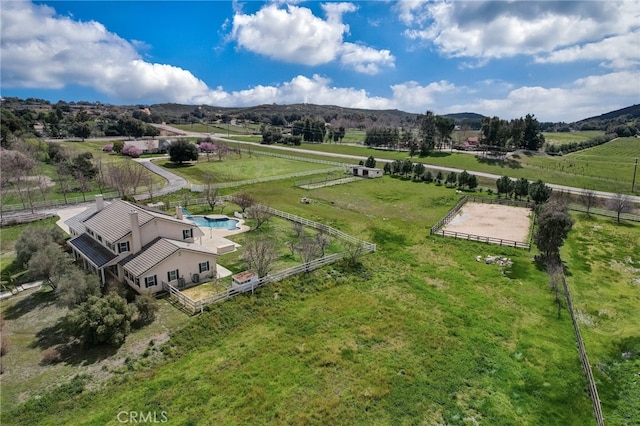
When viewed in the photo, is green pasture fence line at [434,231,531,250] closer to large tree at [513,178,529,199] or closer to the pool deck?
large tree at [513,178,529,199]

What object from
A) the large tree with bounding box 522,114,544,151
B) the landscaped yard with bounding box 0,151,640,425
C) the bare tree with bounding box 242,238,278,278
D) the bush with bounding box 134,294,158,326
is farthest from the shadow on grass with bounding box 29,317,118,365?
the large tree with bounding box 522,114,544,151

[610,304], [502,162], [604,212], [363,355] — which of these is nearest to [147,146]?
[502,162]

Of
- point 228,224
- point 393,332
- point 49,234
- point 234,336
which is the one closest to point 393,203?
point 228,224

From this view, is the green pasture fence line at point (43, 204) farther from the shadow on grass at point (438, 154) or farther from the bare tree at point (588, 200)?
the shadow on grass at point (438, 154)

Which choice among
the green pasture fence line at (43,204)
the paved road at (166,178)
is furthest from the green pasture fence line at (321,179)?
the green pasture fence line at (43,204)

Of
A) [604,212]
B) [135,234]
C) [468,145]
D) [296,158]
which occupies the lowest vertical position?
[135,234]

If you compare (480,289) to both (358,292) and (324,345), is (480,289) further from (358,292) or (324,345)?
(324,345)

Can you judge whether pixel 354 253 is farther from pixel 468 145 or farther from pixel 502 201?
pixel 468 145
